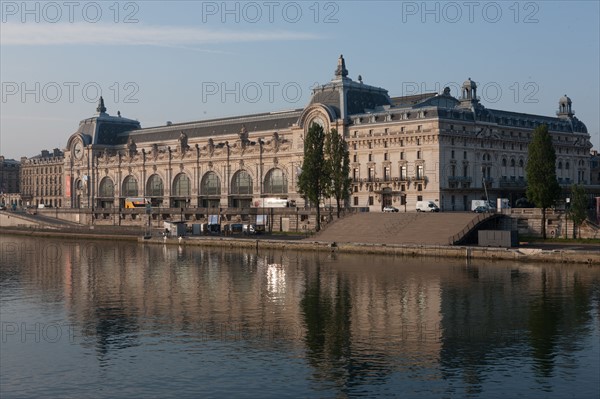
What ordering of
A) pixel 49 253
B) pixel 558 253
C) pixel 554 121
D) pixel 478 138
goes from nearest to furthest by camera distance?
pixel 558 253, pixel 49 253, pixel 478 138, pixel 554 121

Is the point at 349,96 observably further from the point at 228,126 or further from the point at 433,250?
the point at 433,250

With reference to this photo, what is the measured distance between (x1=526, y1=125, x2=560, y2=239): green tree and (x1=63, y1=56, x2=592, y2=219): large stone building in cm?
2528

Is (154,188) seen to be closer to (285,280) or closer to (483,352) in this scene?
(285,280)

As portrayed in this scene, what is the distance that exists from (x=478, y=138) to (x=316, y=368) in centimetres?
9948

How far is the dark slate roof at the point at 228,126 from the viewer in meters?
165

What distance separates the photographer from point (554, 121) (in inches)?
6181

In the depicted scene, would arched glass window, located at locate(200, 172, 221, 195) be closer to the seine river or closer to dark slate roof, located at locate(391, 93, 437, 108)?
dark slate roof, located at locate(391, 93, 437, 108)

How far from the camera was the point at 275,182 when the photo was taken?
15588cm

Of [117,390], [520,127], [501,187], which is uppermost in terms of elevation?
[520,127]

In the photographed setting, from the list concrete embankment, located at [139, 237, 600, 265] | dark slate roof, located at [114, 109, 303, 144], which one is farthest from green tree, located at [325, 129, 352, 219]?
dark slate roof, located at [114, 109, 303, 144]

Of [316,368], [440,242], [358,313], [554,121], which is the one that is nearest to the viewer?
[316,368]

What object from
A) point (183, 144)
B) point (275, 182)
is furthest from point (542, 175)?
point (183, 144)

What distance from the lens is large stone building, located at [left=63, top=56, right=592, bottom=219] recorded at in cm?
13062

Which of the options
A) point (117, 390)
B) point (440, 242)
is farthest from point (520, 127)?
point (117, 390)
